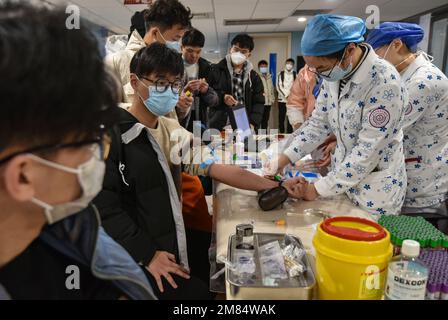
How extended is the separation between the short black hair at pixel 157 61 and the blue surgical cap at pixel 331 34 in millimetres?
536

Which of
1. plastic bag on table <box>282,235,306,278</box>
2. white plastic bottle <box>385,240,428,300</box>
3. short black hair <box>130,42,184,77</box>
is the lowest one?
plastic bag on table <box>282,235,306,278</box>

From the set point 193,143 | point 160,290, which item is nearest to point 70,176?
point 160,290

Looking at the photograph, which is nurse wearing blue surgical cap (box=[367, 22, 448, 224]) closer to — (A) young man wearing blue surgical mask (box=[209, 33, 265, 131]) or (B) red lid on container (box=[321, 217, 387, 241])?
(B) red lid on container (box=[321, 217, 387, 241])

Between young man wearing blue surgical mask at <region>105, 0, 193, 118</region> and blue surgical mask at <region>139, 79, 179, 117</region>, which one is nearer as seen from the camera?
blue surgical mask at <region>139, 79, 179, 117</region>

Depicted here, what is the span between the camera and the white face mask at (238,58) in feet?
11.0

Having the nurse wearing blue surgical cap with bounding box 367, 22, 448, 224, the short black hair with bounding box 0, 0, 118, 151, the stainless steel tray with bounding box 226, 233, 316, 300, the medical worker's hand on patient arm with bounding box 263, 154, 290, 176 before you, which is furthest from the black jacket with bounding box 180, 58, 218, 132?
the short black hair with bounding box 0, 0, 118, 151

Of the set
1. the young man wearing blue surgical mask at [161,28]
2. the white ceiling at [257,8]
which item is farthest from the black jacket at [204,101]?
the white ceiling at [257,8]

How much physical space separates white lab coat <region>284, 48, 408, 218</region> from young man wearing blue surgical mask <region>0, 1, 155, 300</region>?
2.89 feet

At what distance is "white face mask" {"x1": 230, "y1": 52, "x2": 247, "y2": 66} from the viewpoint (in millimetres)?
3363

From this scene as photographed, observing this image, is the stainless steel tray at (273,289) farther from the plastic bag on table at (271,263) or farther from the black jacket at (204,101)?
the black jacket at (204,101)

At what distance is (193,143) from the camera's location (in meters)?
1.69

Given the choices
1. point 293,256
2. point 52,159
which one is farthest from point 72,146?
point 293,256

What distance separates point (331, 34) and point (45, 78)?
1.07 metres
